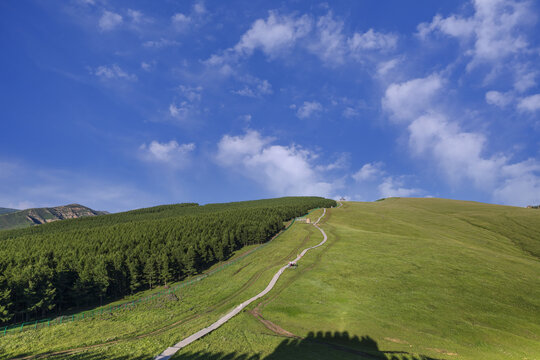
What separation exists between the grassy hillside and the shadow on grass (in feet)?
0.35

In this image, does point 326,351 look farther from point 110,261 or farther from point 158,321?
point 110,261

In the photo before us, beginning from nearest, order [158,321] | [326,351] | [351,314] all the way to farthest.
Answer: [326,351]
[351,314]
[158,321]

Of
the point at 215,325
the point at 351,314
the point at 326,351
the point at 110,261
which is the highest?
the point at 110,261

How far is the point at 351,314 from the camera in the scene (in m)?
32.0

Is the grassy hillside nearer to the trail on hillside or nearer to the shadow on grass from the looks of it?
the shadow on grass

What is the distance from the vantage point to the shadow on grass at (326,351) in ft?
71.4

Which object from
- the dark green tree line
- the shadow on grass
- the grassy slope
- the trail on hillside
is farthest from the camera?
the dark green tree line

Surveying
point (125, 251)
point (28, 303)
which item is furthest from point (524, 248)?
point (28, 303)

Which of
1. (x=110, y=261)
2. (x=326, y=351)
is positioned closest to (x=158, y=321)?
(x=326, y=351)

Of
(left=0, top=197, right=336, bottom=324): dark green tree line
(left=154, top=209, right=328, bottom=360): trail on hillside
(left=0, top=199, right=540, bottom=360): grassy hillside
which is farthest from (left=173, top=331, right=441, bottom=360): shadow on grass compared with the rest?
(left=0, top=197, right=336, bottom=324): dark green tree line

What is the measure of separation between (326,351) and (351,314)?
1011 cm

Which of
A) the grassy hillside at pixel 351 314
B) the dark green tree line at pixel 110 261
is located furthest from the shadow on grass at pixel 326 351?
the dark green tree line at pixel 110 261

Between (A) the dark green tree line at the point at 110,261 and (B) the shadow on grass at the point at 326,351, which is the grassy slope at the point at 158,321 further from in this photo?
(A) the dark green tree line at the point at 110,261

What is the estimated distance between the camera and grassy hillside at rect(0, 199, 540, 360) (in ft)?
81.4
